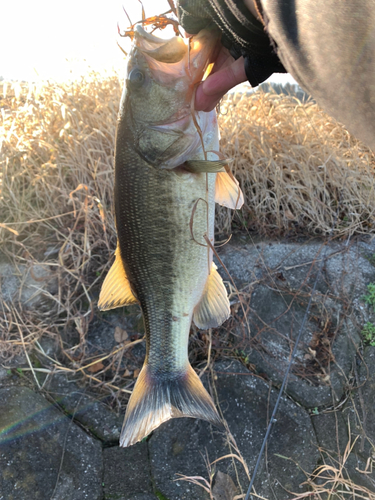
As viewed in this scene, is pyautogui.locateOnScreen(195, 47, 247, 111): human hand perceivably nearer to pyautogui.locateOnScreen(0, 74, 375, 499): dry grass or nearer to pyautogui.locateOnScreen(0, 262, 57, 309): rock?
pyautogui.locateOnScreen(0, 74, 375, 499): dry grass

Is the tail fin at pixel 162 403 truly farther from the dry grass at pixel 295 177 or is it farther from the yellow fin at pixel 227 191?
the dry grass at pixel 295 177

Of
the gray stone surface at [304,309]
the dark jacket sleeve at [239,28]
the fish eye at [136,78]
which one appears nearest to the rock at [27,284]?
the gray stone surface at [304,309]

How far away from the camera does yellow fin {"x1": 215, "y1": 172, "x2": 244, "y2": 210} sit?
1867 mm

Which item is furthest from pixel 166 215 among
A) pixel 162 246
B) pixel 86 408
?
pixel 86 408

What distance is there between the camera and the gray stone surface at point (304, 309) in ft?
8.05

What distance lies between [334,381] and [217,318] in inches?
46.9

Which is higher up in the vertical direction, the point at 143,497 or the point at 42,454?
the point at 42,454

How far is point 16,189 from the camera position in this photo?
3.08m

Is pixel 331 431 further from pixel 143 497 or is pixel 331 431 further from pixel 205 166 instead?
pixel 205 166

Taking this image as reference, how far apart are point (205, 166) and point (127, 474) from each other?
76.2 inches

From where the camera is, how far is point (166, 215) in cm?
170

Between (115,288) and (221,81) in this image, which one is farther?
(115,288)

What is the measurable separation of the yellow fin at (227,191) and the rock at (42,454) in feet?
5.80

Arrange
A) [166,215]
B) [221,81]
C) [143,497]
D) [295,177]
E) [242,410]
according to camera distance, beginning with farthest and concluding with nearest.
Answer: [295,177], [242,410], [143,497], [166,215], [221,81]
